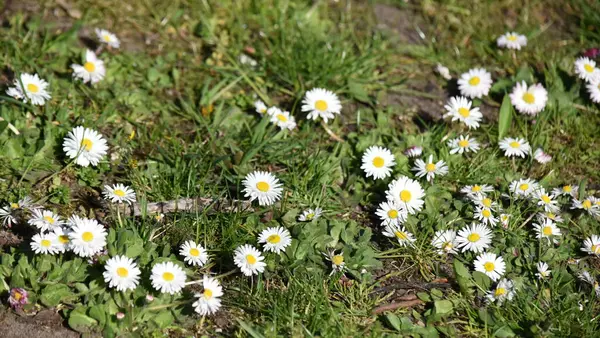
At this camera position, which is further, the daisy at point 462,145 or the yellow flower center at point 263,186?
the daisy at point 462,145

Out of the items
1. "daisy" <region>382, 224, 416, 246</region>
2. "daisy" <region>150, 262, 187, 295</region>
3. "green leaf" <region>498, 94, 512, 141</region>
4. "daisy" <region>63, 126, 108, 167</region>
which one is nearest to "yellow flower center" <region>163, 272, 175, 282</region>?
"daisy" <region>150, 262, 187, 295</region>

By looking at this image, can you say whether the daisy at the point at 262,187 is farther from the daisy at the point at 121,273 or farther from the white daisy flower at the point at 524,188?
the white daisy flower at the point at 524,188

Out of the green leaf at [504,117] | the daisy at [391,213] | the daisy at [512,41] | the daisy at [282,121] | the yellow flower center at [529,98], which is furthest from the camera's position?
the daisy at [512,41]

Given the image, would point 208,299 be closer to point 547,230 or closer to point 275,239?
point 275,239

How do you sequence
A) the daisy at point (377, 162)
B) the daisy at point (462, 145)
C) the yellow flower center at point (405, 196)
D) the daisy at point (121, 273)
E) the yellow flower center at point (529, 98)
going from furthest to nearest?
the yellow flower center at point (529, 98) < the daisy at point (462, 145) < the daisy at point (377, 162) < the yellow flower center at point (405, 196) < the daisy at point (121, 273)

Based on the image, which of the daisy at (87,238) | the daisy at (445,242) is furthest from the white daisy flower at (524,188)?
the daisy at (87,238)

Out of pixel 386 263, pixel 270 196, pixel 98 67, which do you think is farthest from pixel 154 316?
pixel 98 67

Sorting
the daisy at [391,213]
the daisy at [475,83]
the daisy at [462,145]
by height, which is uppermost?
the daisy at [475,83]
